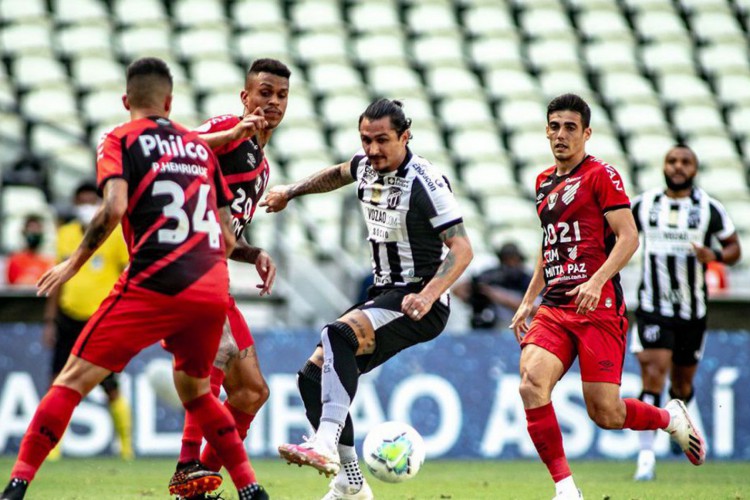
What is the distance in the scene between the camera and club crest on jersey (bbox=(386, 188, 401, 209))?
6.92 metres

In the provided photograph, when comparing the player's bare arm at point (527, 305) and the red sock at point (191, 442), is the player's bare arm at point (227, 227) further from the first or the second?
the player's bare arm at point (527, 305)

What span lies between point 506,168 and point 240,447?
37.8ft

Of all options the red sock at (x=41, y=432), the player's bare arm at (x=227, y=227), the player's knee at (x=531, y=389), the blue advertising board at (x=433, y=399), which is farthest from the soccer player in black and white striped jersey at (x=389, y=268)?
the blue advertising board at (x=433, y=399)

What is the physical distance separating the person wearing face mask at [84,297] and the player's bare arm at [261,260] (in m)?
4.36

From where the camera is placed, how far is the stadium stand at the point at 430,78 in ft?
51.2

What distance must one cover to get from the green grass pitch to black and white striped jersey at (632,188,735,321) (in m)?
1.37

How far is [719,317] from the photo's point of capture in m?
12.8

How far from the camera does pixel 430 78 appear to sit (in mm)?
18219

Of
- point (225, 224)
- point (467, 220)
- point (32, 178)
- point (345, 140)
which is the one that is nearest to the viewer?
point (225, 224)

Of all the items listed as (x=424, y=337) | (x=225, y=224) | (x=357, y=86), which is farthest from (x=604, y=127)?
(x=225, y=224)

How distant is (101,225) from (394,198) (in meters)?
2.01

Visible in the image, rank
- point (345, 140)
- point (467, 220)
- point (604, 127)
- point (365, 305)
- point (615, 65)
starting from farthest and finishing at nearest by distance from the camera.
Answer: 1. point (615, 65)
2. point (604, 127)
3. point (345, 140)
4. point (467, 220)
5. point (365, 305)

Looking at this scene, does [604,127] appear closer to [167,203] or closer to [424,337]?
[424,337]

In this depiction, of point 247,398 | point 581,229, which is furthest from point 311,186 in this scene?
point 581,229
